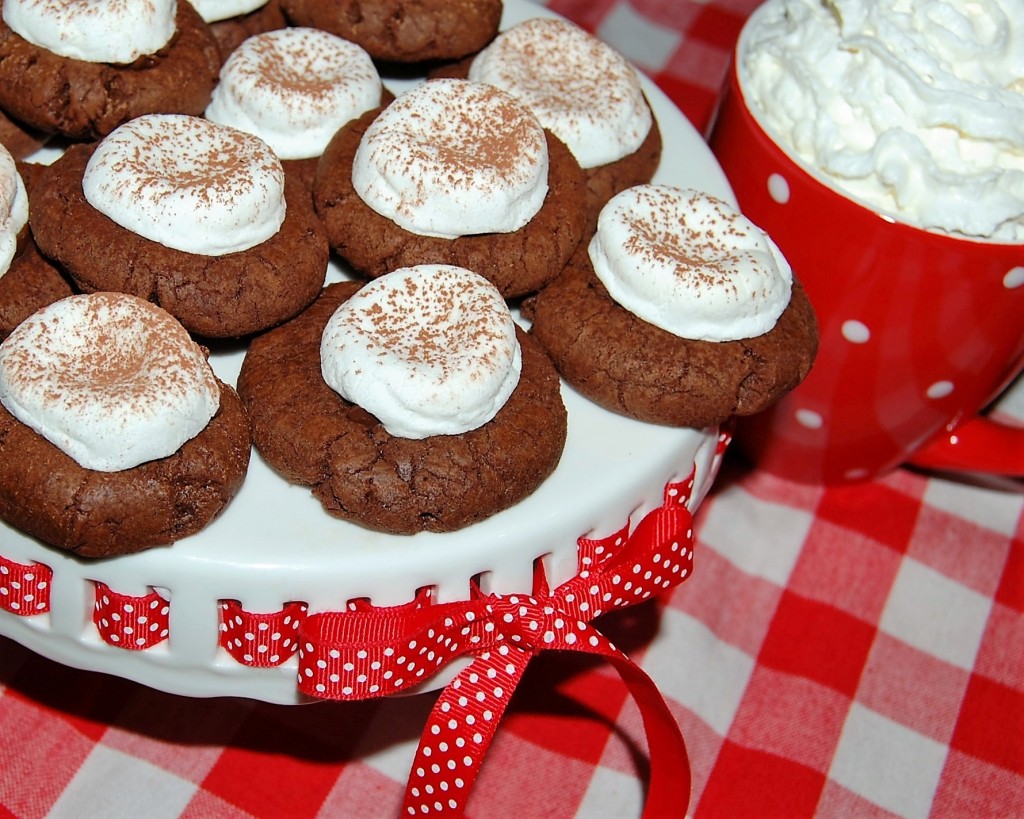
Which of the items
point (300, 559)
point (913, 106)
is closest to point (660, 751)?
point (300, 559)

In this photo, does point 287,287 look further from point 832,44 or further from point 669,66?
point 669,66

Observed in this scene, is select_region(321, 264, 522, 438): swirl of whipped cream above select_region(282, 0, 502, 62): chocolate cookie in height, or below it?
below

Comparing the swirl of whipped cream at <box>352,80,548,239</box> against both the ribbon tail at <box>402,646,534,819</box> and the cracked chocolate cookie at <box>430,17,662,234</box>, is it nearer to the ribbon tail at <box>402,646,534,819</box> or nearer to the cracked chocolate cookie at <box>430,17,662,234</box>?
the cracked chocolate cookie at <box>430,17,662,234</box>

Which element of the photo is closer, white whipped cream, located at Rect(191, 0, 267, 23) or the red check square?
white whipped cream, located at Rect(191, 0, 267, 23)

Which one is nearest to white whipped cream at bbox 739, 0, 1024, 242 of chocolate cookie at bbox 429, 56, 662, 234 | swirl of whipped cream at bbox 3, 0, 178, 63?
chocolate cookie at bbox 429, 56, 662, 234

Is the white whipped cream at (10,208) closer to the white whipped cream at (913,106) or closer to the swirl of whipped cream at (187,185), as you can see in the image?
the swirl of whipped cream at (187,185)

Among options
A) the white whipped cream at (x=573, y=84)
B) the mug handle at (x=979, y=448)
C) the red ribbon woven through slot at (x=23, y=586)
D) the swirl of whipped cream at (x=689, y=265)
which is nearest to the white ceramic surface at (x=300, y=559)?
the red ribbon woven through slot at (x=23, y=586)
